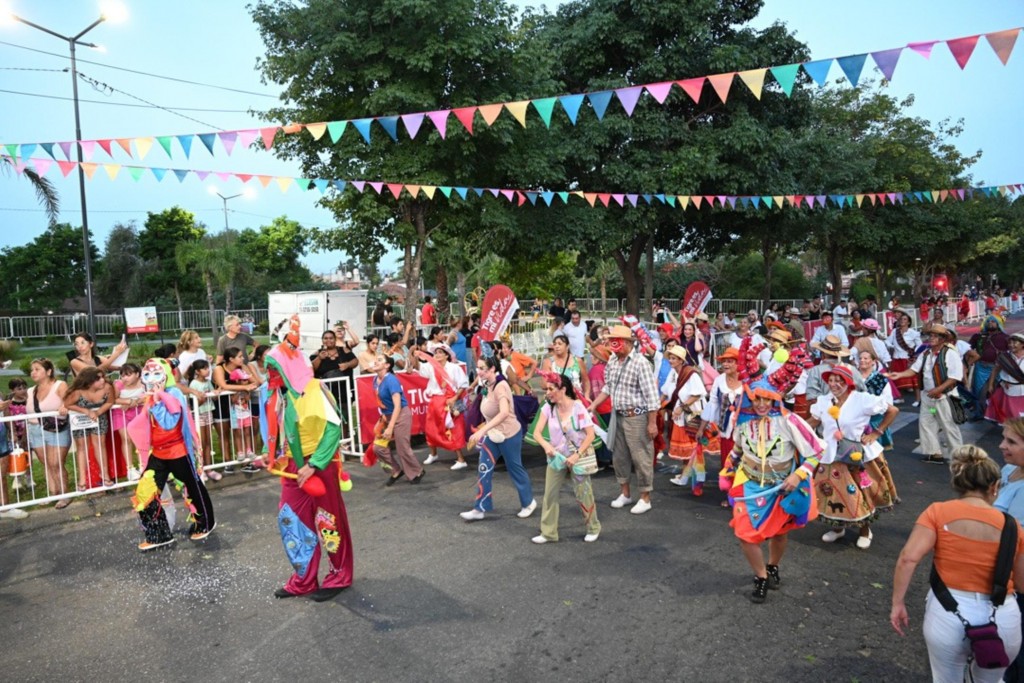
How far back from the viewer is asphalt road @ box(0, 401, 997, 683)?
166 inches

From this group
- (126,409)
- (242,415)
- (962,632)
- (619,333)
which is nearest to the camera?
(962,632)

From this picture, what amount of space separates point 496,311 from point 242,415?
3754mm

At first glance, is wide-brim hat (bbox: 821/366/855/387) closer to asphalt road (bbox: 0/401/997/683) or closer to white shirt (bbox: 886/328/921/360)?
asphalt road (bbox: 0/401/997/683)

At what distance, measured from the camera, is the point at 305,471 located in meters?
4.98

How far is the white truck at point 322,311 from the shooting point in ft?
62.3

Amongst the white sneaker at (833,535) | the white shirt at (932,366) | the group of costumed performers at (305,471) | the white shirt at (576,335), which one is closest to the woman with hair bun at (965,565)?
the white sneaker at (833,535)

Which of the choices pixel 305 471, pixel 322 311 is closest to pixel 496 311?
pixel 305 471

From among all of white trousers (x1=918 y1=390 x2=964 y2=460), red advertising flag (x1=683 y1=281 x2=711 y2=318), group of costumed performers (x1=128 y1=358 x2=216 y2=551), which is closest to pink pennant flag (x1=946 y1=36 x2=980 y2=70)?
white trousers (x1=918 y1=390 x2=964 y2=460)

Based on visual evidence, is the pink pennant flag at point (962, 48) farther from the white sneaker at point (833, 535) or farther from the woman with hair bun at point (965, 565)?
the woman with hair bun at point (965, 565)

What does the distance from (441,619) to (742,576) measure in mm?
2343

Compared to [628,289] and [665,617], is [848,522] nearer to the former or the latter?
[665,617]

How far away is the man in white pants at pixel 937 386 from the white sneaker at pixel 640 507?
3545mm

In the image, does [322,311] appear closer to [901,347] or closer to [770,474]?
[901,347]

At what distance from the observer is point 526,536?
6402 millimetres
